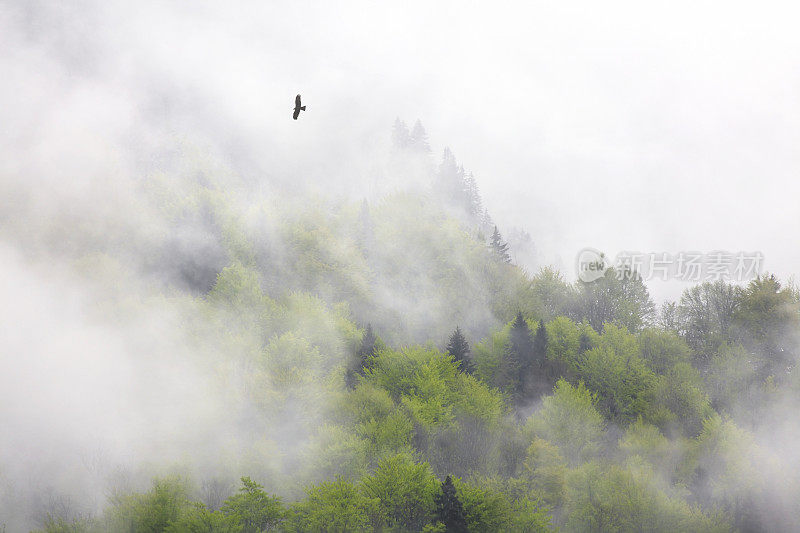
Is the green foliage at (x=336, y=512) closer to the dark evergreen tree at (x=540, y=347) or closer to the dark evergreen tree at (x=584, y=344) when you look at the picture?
the dark evergreen tree at (x=540, y=347)

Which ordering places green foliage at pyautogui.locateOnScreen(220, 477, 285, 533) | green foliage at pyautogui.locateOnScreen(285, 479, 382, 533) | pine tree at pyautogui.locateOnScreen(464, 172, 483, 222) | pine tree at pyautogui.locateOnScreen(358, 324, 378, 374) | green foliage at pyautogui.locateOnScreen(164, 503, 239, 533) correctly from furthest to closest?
1. pine tree at pyautogui.locateOnScreen(464, 172, 483, 222)
2. pine tree at pyautogui.locateOnScreen(358, 324, 378, 374)
3. green foliage at pyautogui.locateOnScreen(285, 479, 382, 533)
4. green foliage at pyautogui.locateOnScreen(220, 477, 285, 533)
5. green foliage at pyautogui.locateOnScreen(164, 503, 239, 533)

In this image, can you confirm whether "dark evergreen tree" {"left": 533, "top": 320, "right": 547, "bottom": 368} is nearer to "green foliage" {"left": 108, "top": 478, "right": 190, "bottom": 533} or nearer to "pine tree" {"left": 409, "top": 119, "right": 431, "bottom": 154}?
"green foliage" {"left": 108, "top": 478, "right": 190, "bottom": 533}

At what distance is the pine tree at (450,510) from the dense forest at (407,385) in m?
0.15

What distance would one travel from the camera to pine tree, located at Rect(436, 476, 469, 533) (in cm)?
3281

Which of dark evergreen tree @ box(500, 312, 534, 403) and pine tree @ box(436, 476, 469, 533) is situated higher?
dark evergreen tree @ box(500, 312, 534, 403)

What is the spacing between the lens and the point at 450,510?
32906 mm

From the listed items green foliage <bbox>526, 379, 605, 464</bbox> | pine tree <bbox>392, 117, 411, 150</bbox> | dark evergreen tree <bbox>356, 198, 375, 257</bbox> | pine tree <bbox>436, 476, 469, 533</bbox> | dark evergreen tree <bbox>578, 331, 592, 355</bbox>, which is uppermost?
pine tree <bbox>392, 117, 411, 150</bbox>

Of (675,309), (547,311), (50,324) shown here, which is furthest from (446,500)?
(50,324)

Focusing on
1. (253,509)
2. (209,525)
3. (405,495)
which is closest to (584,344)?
(405,495)

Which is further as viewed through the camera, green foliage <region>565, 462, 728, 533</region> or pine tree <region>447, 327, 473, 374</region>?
pine tree <region>447, 327, 473, 374</region>

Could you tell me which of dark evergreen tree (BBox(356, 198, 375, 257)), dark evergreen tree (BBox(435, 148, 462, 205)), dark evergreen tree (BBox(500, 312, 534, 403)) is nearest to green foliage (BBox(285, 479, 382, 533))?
dark evergreen tree (BBox(500, 312, 534, 403))

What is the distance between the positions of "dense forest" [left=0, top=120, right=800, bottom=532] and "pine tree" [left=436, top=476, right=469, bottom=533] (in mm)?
145

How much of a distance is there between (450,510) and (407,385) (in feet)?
72.9

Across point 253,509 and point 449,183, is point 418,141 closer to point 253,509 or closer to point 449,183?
point 449,183
